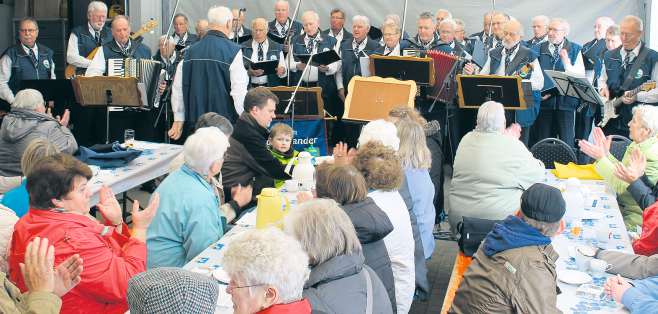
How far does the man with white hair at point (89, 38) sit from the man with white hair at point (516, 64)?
4284mm

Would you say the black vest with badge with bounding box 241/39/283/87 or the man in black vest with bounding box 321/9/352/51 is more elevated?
the man in black vest with bounding box 321/9/352/51

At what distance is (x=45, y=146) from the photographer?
420 cm

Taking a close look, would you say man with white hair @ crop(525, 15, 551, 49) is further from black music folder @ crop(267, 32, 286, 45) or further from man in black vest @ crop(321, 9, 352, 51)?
black music folder @ crop(267, 32, 286, 45)

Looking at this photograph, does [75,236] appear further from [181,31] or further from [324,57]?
[181,31]

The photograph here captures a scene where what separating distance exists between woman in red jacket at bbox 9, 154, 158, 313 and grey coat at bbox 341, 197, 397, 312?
2.96 ft

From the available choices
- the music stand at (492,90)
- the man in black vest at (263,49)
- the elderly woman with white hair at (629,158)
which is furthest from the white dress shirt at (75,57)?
the elderly woman with white hair at (629,158)

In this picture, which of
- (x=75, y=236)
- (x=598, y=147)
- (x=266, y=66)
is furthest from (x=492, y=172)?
(x=266, y=66)

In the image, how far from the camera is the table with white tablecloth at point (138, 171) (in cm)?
555

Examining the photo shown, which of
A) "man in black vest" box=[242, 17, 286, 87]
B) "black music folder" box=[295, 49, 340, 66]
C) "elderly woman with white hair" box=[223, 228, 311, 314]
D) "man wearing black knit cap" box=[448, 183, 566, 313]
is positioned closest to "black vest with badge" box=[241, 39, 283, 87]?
"man in black vest" box=[242, 17, 286, 87]

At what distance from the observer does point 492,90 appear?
26.0 feet

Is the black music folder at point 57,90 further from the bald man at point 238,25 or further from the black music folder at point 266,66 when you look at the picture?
the bald man at point 238,25

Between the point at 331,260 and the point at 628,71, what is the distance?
6.74m

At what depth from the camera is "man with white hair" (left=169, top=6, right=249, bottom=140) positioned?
745cm

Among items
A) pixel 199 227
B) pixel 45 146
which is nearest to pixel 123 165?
pixel 45 146
